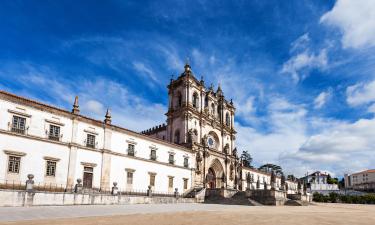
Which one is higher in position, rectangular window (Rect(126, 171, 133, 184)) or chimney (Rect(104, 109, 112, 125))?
→ chimney (Rect(104, 109, 112, 125))

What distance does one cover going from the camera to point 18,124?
23.2m

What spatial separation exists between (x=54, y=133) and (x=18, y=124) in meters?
3.13

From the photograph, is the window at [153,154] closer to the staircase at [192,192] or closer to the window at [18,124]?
the staircase at [192,192]

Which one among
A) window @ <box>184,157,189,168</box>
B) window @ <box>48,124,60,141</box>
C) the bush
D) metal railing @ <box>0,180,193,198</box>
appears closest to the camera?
metal railing @ <box>0,180,193,198</box>

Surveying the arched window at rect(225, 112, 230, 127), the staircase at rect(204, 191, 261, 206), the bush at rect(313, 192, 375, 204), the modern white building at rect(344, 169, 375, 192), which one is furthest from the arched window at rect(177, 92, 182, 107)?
the modern white building at rect(344, 169, 375, 192)

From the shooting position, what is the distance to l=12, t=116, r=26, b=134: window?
22969 mm

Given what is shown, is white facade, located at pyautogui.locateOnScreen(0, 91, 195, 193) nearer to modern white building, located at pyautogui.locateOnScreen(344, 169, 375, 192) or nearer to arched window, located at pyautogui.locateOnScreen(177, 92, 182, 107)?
arched window, located at pyautogui.locateOnScreen(177, 92, 182, 107)

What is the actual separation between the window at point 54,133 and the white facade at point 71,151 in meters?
0.09

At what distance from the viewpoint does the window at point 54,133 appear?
2535 cm

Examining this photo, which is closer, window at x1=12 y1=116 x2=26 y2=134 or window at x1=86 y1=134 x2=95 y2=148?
window at x1=12 y1=116 x2=26 y2=134

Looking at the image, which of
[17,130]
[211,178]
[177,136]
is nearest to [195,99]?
[177,136]

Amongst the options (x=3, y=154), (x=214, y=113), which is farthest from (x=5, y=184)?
(x=214, y=113)

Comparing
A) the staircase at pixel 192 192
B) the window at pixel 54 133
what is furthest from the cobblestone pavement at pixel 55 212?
the staircase at pixel 192 192

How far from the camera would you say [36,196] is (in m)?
19.3
